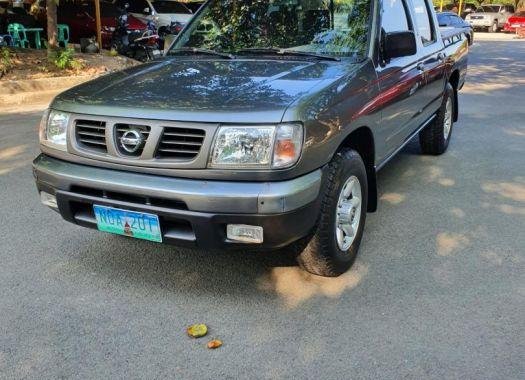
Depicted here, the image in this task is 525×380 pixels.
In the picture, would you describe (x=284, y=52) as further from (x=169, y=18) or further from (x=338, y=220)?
(x=169, y=18)

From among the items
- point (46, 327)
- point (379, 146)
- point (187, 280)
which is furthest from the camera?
point (379, 146)

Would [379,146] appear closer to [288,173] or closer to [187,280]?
[288,173]

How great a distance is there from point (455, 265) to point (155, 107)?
218 centimetres

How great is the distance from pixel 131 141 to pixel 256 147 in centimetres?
69

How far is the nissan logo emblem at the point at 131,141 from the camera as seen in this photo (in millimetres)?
2916

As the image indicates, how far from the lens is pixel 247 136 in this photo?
2758 millimetres

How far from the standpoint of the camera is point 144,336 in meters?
2.88

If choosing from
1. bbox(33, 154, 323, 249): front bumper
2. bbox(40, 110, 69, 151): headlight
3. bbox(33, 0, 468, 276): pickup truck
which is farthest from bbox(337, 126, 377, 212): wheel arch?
bbox(40, 110, 69, 151): headlight

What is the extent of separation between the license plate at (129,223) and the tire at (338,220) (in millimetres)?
857

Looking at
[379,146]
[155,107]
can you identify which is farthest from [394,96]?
[155,107]

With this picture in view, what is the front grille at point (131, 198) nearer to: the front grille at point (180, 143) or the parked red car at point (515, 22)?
the front grille at point (180, 143)

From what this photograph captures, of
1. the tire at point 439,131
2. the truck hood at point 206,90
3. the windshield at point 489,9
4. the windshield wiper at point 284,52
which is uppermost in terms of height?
the windshield at point 489,9

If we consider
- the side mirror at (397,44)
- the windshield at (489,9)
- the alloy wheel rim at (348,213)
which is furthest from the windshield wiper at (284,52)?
the windshield at (489,9)

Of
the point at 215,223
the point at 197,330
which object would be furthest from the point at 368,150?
the point at 197,330
